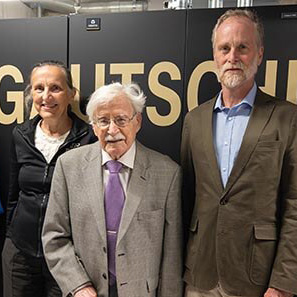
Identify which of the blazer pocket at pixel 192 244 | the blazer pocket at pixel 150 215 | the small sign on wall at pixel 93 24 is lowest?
the blazer pocket at pixel 192 244

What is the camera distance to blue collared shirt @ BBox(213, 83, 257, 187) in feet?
5.11

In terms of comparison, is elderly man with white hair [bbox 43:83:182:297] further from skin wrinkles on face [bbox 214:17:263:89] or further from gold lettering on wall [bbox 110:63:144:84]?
gold lettering on wall [bbox 110:63:144:84]

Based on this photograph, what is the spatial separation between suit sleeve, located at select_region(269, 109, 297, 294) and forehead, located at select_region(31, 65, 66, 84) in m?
1.24

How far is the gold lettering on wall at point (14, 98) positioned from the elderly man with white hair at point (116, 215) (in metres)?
0.96

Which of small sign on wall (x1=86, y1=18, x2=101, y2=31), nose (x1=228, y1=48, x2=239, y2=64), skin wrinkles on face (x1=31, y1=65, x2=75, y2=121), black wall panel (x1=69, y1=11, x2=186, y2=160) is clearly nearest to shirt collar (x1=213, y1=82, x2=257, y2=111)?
nose (x1=228, y1=48, x2=239, y2=64)

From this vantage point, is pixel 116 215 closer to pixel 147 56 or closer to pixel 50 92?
pixel 50 92

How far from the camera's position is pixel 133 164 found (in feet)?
5.32

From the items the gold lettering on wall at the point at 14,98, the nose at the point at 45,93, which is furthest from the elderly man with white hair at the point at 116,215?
the gold lettering on wall at the point at 14,98

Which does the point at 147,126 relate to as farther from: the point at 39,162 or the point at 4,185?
the point at 4,185

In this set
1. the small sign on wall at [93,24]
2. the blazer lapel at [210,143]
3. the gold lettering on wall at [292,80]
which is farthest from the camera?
the small sign on wall at [93,24]

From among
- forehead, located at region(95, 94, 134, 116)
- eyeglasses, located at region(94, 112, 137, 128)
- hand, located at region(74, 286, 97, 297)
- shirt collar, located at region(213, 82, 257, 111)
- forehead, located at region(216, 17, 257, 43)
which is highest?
forehead, located at region(216, 17, 257, 43)

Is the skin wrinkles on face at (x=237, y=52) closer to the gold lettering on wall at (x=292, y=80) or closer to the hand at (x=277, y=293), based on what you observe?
the gold lettering on wall at (x=292, y=80)

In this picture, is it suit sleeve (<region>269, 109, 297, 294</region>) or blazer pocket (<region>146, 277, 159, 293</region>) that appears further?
blazer pocket (<region>146, 277, 159, 293</region>)

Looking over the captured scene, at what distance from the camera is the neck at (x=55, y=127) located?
6.69ft
